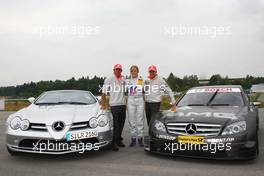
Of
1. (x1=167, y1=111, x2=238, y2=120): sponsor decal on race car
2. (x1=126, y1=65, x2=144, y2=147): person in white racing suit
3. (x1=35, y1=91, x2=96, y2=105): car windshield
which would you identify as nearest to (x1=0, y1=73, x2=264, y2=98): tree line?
(x1=35, y1=91, x2=96, y2=105): car windshield

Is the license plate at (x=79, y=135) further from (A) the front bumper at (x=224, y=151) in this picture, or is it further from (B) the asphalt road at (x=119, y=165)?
(A) the front bumper at (x=224, y=151)

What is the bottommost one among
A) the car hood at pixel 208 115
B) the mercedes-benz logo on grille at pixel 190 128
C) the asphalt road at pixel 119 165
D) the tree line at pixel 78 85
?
the asphalt road at pixel 119 165

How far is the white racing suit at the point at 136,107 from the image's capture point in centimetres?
635

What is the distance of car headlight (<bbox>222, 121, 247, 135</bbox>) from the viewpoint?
15.9 feet

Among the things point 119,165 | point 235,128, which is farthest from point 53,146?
point 235,128

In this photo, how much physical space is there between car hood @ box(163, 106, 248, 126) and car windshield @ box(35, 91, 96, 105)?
188 cm

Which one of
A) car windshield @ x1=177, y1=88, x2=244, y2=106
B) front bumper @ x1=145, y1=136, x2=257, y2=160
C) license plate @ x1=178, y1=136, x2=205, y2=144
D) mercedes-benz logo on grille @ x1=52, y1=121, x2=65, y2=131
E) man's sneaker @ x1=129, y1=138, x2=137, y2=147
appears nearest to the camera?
front bumper @ x1=145, y1=136, x2=257, y2=160

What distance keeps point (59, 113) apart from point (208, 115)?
2.57 m

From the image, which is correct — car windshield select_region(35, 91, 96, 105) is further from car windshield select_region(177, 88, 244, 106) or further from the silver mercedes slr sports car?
car windshield select_region(177, 88, 244, 106)

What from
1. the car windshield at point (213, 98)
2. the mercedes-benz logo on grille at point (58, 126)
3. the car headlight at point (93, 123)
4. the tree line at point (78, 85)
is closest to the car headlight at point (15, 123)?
the mercedes-benz logo on grille at point (58, 126)

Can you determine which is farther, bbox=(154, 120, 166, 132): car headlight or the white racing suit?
the white racing suit

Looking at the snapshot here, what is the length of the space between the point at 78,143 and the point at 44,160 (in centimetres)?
68

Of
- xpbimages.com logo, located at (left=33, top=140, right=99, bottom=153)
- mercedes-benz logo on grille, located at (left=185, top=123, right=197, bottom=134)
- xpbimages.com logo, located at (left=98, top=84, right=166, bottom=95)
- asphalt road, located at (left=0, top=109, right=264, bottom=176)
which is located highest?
xpbimages.com logo, located at (left=98, top=84, right=166, bottom=95)

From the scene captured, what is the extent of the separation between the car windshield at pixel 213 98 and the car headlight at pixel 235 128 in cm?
135
